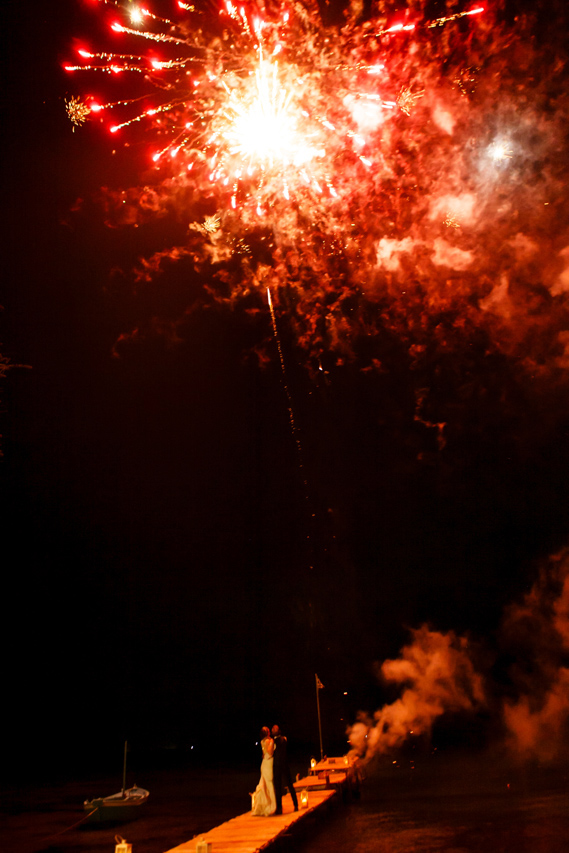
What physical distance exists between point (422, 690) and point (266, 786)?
Result: 28.3 meters

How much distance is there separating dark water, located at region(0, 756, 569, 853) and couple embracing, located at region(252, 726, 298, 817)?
0.66 meters

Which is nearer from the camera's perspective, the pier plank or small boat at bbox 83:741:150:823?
the pier plank

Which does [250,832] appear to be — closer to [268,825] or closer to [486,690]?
[268,825]

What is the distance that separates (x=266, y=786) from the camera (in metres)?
11.1

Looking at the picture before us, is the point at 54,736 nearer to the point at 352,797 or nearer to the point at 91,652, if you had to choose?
the point at 91,652

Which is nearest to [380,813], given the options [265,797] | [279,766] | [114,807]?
[265,797]

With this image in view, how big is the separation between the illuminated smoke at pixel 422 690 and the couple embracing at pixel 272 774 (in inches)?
968

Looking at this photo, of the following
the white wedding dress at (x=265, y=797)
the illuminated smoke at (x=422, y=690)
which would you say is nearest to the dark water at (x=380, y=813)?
the white wedding dress at (x=265, y=797)

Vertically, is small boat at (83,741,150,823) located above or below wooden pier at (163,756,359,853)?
above

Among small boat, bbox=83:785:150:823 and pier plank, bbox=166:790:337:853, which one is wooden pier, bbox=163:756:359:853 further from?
small boat, bbox=83:785:150:823


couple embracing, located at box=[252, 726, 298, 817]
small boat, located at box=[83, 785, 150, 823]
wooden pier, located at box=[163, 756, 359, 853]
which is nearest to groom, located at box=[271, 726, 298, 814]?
couple embracing, located at box=[252, 726, 298, 817]

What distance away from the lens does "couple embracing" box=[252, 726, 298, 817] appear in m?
10.5

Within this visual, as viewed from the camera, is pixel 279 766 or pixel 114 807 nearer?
pixel 279 766

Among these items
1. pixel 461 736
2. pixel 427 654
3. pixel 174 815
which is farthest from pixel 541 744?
pixel 174 815
